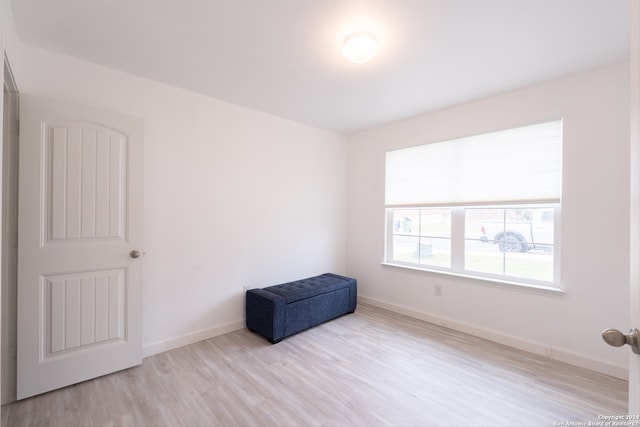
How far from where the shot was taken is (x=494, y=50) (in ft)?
6.79

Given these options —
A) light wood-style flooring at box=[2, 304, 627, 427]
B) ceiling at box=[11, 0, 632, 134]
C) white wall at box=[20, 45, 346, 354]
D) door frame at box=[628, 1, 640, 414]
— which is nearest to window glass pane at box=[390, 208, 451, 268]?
light wood-style flooring at box=[2, 304, 627, 427]

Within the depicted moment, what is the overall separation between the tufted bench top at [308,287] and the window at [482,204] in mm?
880

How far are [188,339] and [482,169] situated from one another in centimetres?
344

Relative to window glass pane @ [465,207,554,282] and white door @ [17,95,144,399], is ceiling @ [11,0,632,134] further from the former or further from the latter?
window glass pane @ [465,207,554,282]

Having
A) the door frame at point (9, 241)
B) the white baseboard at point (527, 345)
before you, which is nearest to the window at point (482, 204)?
the white baseboard at point (527, 345)

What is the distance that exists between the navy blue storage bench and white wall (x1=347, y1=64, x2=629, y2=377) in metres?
1.18

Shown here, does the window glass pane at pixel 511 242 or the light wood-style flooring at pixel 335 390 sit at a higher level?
the window glass pane at pixel 511 242

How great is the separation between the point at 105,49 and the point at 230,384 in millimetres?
2677

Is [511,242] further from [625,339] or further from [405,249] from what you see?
[625,339]

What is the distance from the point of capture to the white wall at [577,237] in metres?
2.22

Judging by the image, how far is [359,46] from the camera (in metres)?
1.89

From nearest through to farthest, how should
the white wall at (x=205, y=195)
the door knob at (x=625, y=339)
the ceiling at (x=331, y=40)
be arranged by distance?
1. the door knob at (x=625, y=339)
2. the ceiling at (x=331, y=40)
3. the white wall at (x=205, y=195)

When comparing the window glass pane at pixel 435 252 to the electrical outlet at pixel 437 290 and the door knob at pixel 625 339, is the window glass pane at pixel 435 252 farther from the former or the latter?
the door knob at pixel 625 339

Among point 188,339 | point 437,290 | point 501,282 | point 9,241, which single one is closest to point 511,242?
point 501,282
